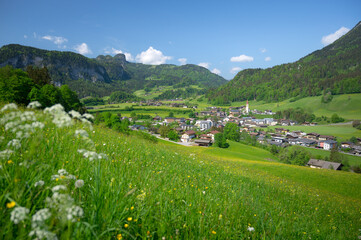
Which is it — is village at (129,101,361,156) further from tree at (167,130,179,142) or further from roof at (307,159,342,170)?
roof at (307,159,342,170)

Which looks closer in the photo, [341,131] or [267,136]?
[341,131]

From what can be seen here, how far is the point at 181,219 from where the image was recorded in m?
3.14

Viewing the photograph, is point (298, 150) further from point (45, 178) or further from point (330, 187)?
point (45, 178)

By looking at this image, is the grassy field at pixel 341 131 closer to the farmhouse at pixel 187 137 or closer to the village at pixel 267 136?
the village at pixel 267 136

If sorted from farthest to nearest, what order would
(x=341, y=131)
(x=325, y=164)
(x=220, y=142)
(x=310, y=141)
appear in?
(x=341, y=131)
(x=310, y=141)
(x=220, y=142)
(x=325, y=164)

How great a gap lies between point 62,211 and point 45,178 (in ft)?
4.60

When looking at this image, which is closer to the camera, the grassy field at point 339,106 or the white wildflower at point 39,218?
the white wildflower at point 39,218

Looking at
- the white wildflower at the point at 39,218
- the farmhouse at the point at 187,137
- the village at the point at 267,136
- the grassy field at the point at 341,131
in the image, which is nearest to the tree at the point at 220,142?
the village at the point at 267,136

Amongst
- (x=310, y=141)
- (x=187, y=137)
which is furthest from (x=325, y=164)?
(x=187, y=137)

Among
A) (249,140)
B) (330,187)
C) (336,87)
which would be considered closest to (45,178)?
(330,187)

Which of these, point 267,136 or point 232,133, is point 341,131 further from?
point 232,133

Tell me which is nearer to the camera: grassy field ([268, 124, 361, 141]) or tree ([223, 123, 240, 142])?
tree ([223, 123, 240, 142])

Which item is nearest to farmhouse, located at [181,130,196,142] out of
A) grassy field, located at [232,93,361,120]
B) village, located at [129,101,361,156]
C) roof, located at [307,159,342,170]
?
village, located at [129,101,361,156]

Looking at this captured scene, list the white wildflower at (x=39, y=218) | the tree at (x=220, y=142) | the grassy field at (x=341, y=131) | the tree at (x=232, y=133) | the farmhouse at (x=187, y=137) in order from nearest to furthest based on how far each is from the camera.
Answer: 1. the white wildflower at (x=39, y=218)
2. the tree at (x=220, y=142)
3. the tree at (x=232, y=133)
4. the farmhouse at (x=187, y=137)
5. the grassy field at (x=341, y=131)
